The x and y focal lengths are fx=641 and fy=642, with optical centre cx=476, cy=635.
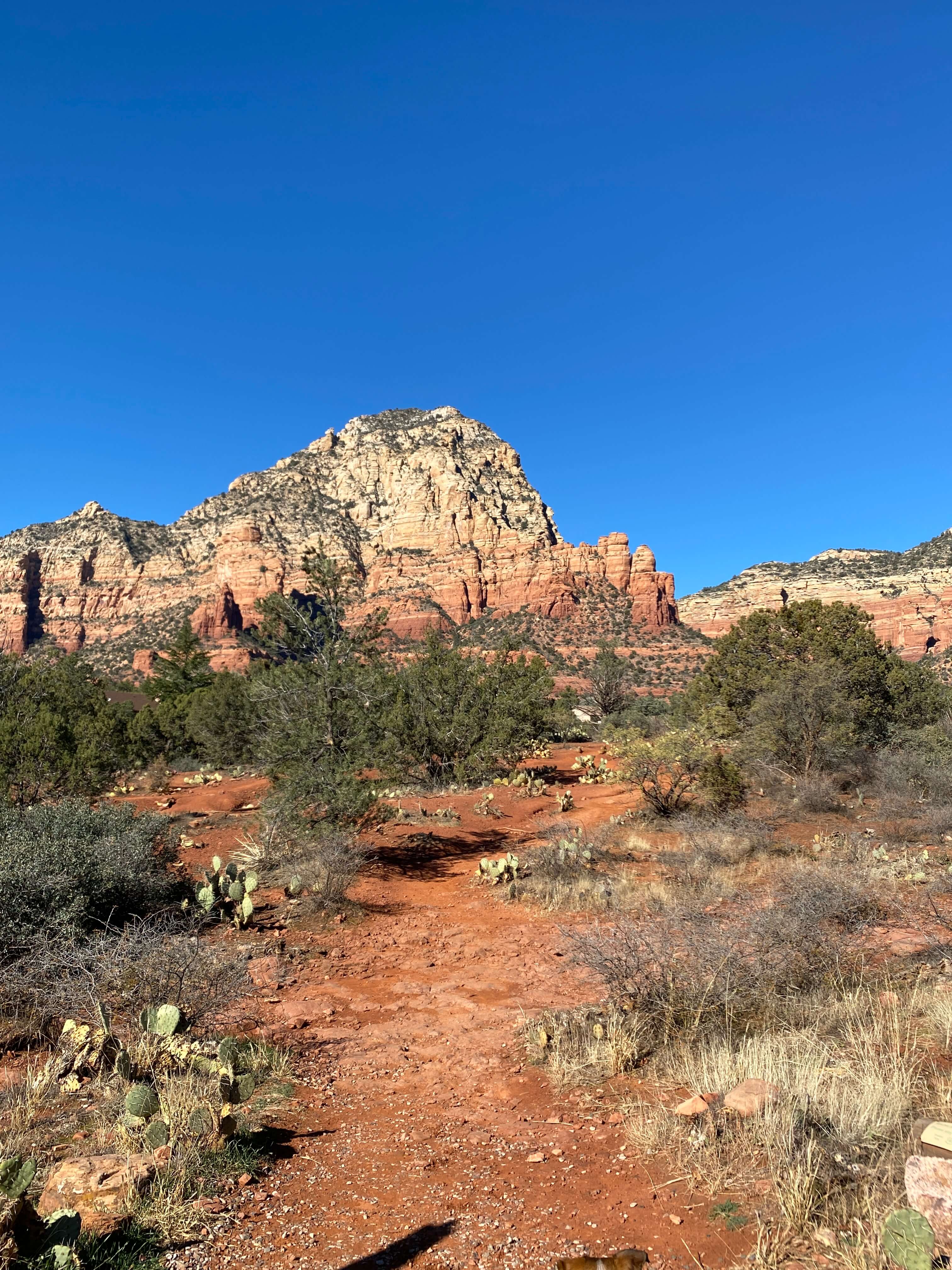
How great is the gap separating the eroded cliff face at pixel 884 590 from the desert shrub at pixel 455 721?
2196 inches

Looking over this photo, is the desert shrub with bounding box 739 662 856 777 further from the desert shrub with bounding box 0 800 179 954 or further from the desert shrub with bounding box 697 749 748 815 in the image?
the desert shrub with bounding box 0 800 179 954

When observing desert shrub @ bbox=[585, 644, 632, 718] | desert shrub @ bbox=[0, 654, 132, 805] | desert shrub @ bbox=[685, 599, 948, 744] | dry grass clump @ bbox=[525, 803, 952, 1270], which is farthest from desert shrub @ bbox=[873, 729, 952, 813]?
desert shrub @ bbox=[585, 644, 632, 718]

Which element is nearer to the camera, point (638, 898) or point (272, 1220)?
point (272, 1220)

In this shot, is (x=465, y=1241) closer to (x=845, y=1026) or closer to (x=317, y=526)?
(x=845, y=1026)

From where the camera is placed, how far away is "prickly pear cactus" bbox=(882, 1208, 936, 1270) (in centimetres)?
240

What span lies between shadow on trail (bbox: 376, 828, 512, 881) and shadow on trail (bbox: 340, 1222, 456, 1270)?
8.54 meters

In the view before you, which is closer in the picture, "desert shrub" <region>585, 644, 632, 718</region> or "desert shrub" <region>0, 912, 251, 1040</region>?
"desert shrub" <region>0, 912, 251, 1040</region>

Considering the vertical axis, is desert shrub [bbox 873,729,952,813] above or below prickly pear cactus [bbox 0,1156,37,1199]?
above

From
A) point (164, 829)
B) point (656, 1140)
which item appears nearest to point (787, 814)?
point (656, 1140)

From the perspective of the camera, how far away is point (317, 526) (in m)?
94.2

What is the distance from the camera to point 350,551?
92.8 metres

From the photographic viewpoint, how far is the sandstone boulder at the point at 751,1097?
11.8ft

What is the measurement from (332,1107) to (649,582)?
87042 mm

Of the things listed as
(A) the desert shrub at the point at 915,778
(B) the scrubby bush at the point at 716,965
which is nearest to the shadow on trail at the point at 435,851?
(B) the scrubby bush at the point at 716,965
